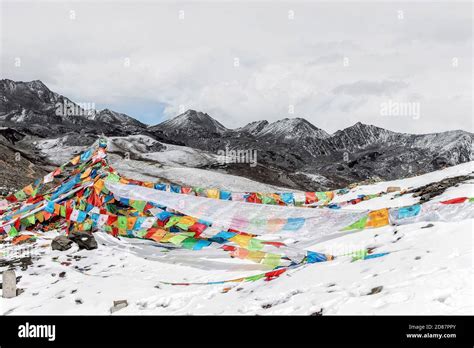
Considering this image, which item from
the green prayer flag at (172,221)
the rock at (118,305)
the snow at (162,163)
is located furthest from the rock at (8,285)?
the snow at (162,163)

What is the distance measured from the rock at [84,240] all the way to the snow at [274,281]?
1.00 ft

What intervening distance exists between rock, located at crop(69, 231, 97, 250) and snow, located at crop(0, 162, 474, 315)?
31 centimetres

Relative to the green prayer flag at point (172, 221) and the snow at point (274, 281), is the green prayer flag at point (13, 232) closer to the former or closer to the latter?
the snow at point (274, 281)

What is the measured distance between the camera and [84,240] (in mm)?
13945

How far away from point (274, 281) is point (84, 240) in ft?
26.9

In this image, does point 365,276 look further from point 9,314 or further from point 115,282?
point 9,314

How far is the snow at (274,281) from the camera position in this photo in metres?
6.11

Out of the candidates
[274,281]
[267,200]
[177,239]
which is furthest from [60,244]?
[267,200]

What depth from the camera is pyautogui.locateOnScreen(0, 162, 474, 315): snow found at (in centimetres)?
611

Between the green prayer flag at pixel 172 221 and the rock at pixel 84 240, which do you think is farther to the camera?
the rock at pixel 84 240

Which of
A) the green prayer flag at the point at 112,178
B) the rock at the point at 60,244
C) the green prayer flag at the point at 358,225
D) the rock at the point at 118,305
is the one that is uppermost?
the green prayer flag at the point at 112,178

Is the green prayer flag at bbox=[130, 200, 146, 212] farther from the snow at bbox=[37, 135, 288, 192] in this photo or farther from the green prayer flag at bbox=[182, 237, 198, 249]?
the snow at bbox=[37, 135, 288, 192]

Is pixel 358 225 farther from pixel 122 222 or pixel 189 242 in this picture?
pixel 122 222
